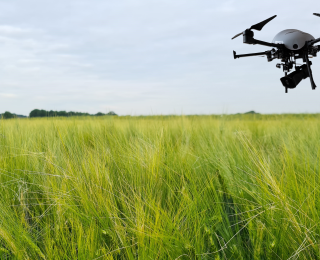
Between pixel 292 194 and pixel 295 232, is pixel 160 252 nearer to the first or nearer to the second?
pixel 295 232

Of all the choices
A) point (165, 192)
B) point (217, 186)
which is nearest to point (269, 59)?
point (217, 186)

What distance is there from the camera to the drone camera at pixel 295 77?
2.25 meters

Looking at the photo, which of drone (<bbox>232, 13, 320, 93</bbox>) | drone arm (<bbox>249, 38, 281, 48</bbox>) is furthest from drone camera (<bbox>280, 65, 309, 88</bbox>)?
drone arm (<bbox>249, 38, 281, 48</bbox>)

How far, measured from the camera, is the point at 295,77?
2.26 metres

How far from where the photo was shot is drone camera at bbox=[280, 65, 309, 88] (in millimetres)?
2248

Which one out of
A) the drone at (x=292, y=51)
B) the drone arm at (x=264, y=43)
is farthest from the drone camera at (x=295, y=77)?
the drone arm at (x=264, y=43)

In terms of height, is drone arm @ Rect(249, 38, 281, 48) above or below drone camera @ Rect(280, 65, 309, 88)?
above

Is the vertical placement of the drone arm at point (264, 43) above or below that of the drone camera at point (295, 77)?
above

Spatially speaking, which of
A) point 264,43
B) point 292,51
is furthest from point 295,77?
point 264,43

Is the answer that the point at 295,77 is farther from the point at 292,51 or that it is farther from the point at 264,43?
the point at 264,43

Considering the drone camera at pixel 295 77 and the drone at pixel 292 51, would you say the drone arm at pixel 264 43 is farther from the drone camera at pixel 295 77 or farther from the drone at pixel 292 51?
the drone camera at pixel 295 77

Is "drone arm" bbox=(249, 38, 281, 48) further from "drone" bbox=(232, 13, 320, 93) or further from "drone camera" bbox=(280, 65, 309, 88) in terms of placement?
"drone camera" bbox=(280, 65, 309, 88)

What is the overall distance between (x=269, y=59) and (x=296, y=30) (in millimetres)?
316

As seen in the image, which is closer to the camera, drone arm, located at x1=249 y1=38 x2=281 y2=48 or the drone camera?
drone arm, located at x1=249 y1=38 x2=281 y2=48
